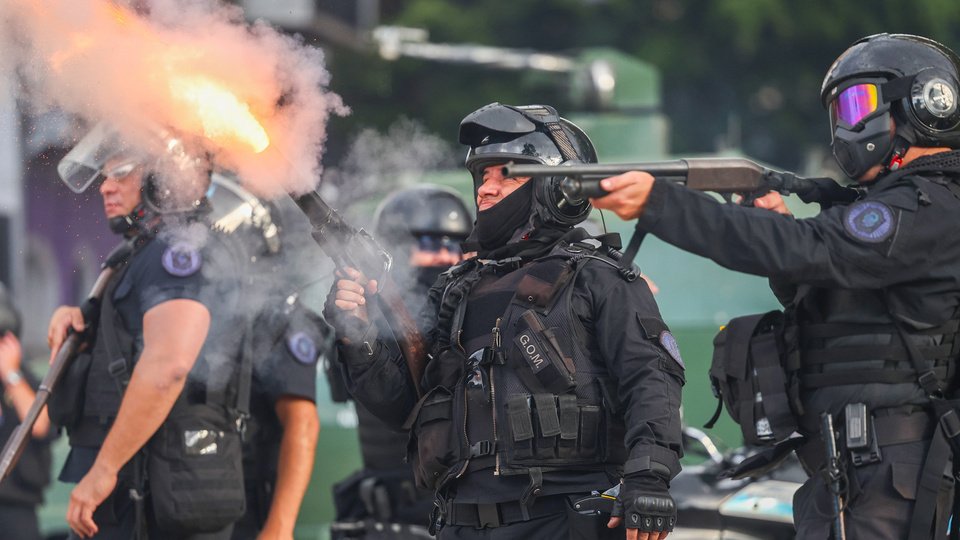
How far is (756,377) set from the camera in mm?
4742

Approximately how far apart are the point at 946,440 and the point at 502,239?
61.5 inches

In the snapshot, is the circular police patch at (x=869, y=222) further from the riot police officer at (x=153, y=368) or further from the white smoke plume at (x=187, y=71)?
the riot police officer at (x=153, y=368)

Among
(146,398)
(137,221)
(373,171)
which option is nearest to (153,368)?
(146,398)

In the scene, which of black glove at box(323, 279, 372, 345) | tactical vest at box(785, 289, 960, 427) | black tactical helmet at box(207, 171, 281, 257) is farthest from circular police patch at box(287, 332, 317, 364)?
tactical vest at box(785, 289, 960, 427)

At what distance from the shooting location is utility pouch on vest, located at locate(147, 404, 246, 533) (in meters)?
5.80

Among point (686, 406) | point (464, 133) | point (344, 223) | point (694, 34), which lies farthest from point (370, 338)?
point (694, 34)

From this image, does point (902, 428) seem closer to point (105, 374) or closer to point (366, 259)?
point (366, 259)

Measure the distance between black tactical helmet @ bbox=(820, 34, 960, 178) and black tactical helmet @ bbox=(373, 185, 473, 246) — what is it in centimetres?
293

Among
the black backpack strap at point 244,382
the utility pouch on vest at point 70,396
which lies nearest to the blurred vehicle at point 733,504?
the black backpack strap at point 244,382

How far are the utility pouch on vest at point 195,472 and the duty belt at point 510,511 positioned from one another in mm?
1583

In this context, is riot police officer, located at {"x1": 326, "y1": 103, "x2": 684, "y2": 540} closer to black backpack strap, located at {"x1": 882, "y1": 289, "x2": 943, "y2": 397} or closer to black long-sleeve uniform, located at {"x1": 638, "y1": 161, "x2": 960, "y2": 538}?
black long-sleeve uniform, located at {"x1": 638, "y1": 161, "x2": 960, "y2": 538}

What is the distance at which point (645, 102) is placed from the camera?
1298cm

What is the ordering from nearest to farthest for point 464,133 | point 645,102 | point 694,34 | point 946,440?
1. point 946,440
2. point 464,133
3. point 645,102
4. point 694,34

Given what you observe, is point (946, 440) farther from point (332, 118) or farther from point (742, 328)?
point (332, 118)
